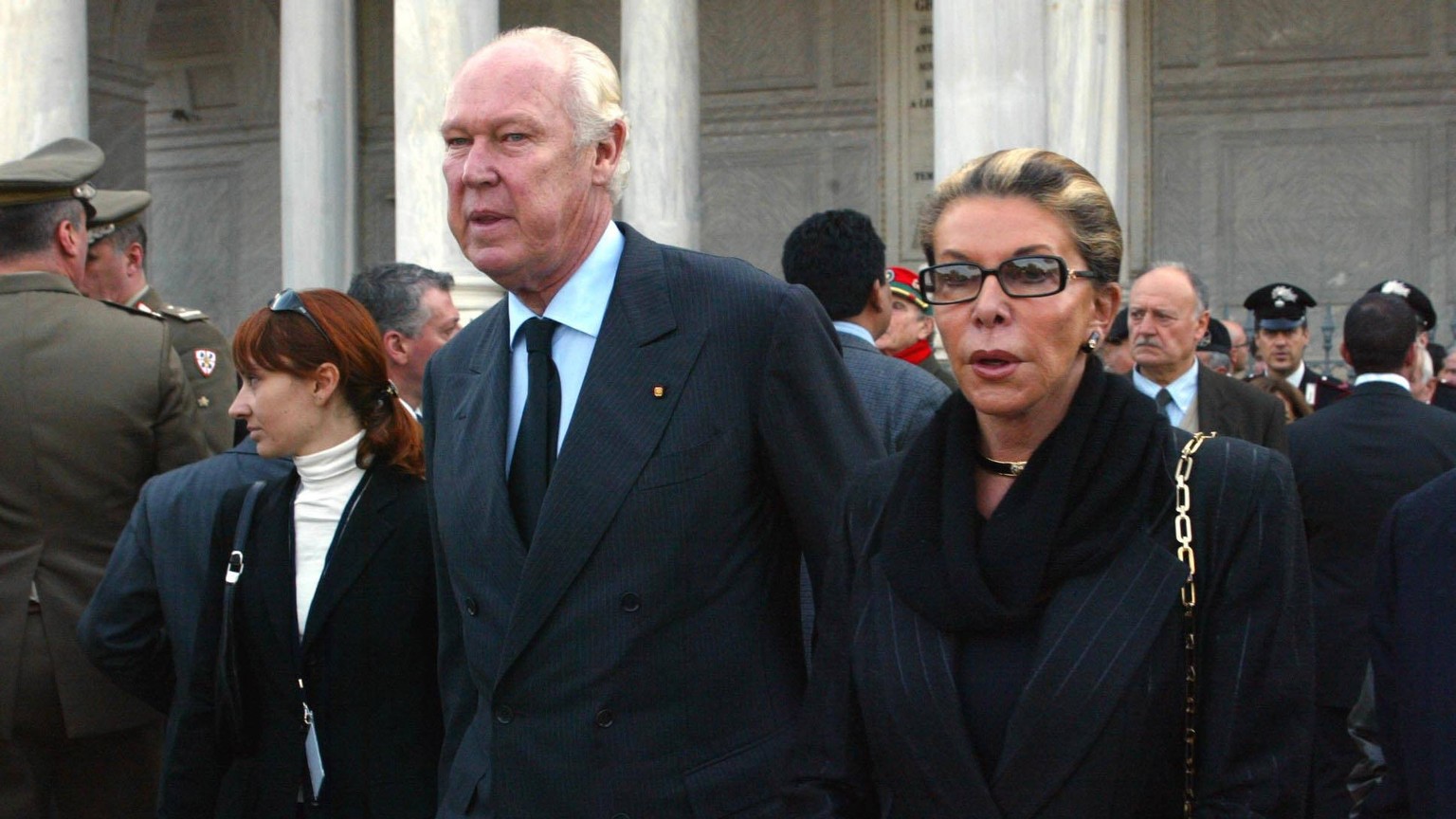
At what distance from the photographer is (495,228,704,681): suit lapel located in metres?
2.91

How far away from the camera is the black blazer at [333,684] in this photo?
3.69m

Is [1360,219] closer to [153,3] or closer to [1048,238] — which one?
[153,3]

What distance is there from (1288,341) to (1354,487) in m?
3.95

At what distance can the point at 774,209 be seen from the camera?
19.7 m

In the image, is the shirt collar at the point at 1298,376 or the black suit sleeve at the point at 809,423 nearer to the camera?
the black suit sleeve at the point at 809,423

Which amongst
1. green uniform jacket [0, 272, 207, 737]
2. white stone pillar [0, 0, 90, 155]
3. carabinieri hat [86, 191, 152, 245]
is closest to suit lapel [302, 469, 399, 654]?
green uniform jacket [0, 272, 207, 737]

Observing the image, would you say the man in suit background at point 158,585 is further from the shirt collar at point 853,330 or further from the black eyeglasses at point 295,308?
the shirt collar at point 853,330

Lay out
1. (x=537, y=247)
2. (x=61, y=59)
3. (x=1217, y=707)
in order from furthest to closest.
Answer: (x=61, y=59)
(x=537, y=247)
(x=1217, y=707)

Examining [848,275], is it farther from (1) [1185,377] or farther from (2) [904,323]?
(2) [904,323]

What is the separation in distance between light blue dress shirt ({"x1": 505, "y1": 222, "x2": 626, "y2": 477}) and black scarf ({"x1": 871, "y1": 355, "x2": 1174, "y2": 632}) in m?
0.88

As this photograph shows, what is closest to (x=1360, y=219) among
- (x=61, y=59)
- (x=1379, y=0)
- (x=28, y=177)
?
(x=1379, y=0)

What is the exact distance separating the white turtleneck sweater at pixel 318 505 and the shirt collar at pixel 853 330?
1820 mm

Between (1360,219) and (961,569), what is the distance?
54.7ft

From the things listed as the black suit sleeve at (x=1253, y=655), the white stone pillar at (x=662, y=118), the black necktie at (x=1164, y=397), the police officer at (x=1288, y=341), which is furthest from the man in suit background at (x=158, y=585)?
the white stone pillar at (x=662, y=118)
